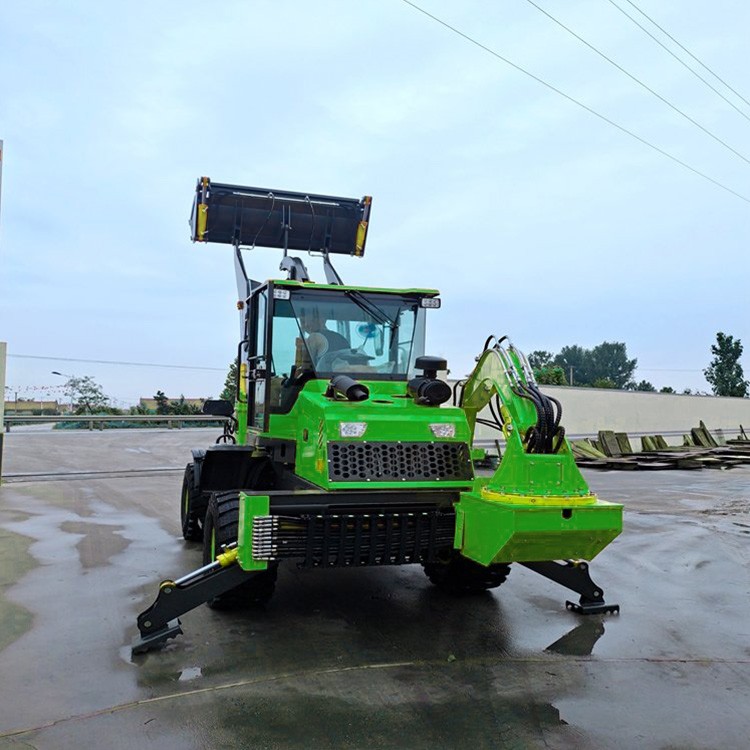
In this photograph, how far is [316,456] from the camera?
212 inches

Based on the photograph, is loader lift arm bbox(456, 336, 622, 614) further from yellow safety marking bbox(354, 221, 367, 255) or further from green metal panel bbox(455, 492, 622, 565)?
yellow safety marking bbox(354, 221, 367, 255)

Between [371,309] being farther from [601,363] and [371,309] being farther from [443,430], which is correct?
[601,363]

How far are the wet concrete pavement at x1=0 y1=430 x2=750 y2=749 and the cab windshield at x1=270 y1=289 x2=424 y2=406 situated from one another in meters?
2.01

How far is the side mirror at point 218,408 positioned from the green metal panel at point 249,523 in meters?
3.64

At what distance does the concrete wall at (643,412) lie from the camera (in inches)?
934

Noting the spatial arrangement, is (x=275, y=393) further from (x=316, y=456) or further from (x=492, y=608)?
(x=492, y=608)

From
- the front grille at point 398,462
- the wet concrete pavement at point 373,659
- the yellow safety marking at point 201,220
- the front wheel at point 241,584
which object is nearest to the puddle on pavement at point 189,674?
the wet concrete pavement at point 373,659

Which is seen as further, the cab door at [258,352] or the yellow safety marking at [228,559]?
the cab door at [258,352]

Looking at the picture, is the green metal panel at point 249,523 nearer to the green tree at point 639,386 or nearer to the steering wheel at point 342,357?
the steering wheel at point 342,357

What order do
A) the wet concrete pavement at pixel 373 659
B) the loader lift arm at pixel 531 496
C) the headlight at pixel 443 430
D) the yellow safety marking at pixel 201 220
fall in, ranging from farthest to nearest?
the yellow safety marking at pixel 201 220
the headlight at pixel 443 430
the loader lift arm at pixel 531 496
the wet concrete pavement at pixel 373 659

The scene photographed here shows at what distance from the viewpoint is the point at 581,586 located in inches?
235

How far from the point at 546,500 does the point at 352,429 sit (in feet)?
4.96

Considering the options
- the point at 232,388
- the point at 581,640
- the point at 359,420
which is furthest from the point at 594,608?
the point at 232,388

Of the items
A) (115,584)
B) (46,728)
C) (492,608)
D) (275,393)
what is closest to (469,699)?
(492,608)
